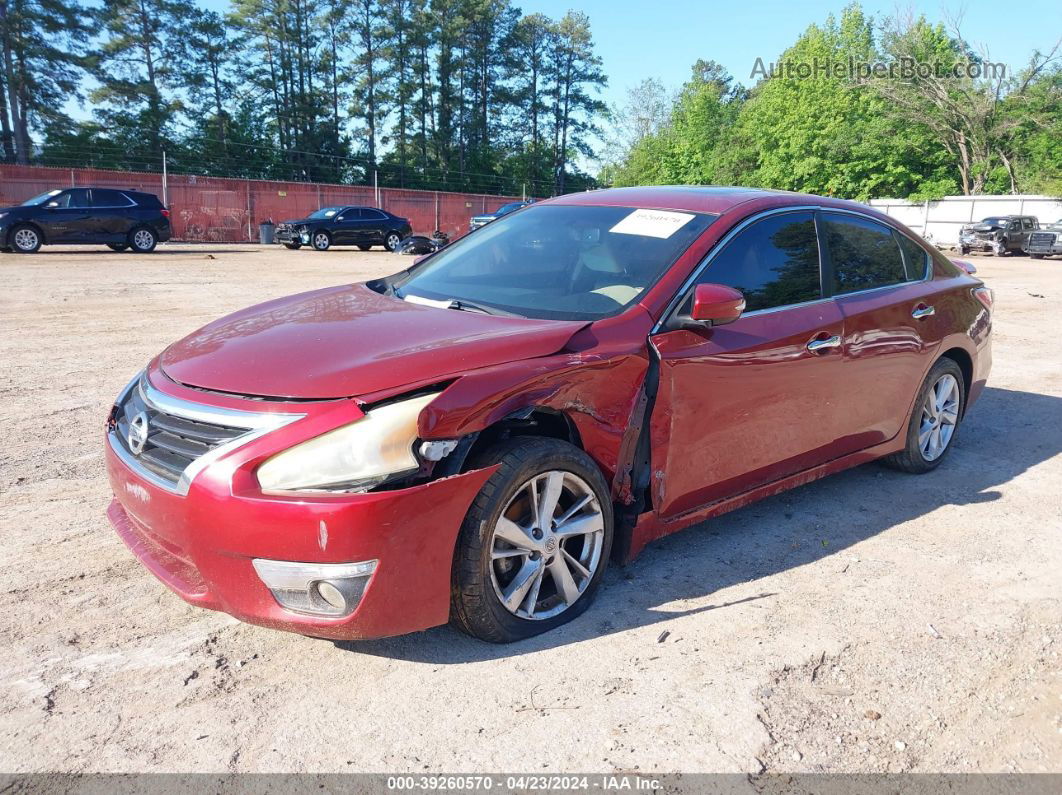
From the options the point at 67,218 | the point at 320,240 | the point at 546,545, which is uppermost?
the point at 67,218

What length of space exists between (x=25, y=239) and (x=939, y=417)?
2208 cm

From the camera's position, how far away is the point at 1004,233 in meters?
33.0

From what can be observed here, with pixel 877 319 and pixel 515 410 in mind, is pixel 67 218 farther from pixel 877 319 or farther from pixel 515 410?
pixel 515 410

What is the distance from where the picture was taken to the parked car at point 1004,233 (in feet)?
108

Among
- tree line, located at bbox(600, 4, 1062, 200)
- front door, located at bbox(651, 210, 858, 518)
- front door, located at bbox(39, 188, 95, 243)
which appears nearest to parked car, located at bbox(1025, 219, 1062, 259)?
tree line, located at bbox(600, 4, 1062, 200)

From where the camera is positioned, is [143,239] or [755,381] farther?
[143,239]

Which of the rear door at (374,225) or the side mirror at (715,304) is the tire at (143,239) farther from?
the side mirror at (715,304)

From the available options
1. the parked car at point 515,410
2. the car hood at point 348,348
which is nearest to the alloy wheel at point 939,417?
the parked car at point 515,410

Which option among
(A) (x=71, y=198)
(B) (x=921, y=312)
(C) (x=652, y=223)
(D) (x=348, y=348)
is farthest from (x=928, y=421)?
(A) (x=71, y=198)

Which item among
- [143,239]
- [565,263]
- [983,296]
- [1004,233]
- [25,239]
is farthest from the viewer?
[1004,233]

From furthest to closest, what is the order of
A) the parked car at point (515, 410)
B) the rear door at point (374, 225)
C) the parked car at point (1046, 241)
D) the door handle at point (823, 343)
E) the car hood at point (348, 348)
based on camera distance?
the parked car at point (1046, 241) < the rear door at point (374, 225) < the door handle at point (823, 343) < the car hood at point (348, 348) < the parked car at point (515, 410)

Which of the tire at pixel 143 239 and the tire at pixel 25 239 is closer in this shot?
the tire at pixel 25 239

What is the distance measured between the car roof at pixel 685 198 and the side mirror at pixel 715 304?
25.9 inches

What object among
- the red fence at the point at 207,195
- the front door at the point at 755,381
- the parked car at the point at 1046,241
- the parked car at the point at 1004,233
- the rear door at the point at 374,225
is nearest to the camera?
the front door at the point at 755,381
